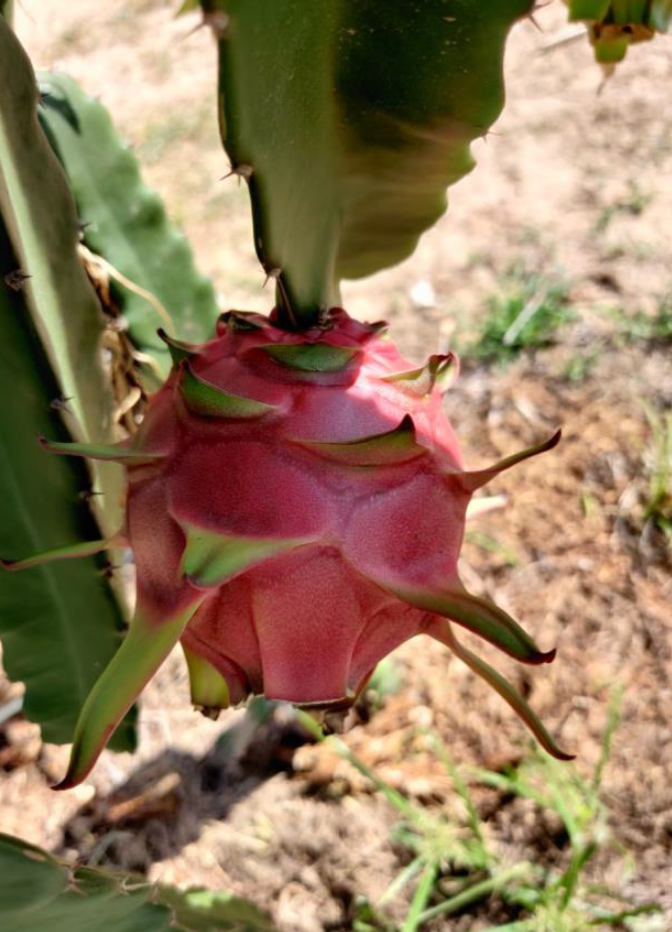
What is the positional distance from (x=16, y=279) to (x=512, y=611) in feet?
3.38

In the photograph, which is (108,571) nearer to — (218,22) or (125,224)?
(125,224)

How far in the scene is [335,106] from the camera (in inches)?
27.4

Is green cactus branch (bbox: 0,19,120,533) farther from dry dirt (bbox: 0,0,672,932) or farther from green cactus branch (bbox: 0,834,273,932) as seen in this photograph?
green cactus branch (bbox: 0,834,273,932)

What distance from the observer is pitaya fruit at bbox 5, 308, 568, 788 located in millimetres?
594

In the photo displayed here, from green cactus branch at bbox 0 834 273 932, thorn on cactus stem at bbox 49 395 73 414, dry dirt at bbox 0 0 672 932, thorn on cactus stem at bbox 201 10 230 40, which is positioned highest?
thorn on cactus stem at bbox 201 10 230 40

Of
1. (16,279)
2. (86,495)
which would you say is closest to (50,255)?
(16,279)

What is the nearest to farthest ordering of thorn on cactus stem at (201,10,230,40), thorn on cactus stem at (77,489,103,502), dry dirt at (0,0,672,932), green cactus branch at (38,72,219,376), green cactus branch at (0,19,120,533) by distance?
thorn on cactus stem at (201,10,230,40) < green cactus branch at (0,19,120,533) < thorn on cactus stem at (77,489,103,502) < green cactus branch at (38,72,219,376) < dry dirt at (0,0,672,932)

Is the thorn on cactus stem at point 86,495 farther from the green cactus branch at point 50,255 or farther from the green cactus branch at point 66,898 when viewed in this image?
the green cactus branch at point 66,898

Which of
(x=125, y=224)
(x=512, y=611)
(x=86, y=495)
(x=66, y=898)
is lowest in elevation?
(x=512, y=611)

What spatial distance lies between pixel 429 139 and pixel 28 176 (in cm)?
31

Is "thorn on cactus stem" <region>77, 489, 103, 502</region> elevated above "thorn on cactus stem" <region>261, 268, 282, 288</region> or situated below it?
below

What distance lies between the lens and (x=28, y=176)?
2.45ft

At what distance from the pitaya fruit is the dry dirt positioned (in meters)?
0.46

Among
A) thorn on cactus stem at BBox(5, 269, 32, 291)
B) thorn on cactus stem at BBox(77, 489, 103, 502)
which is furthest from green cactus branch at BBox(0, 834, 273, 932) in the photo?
thorn on cactus stem at BBox(5, 269, 32, 291)
